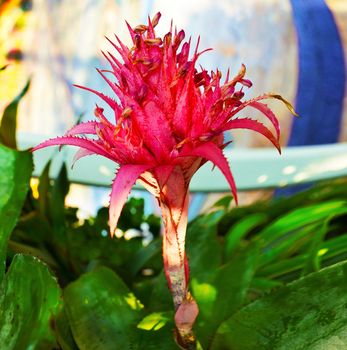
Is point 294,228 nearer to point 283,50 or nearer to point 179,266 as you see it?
point 179,266

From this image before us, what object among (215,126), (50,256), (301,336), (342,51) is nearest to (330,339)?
(301,336)

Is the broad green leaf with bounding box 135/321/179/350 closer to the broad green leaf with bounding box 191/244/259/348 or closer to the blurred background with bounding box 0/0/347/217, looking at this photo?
the broad green leaf with bounding box 191/244/259/348

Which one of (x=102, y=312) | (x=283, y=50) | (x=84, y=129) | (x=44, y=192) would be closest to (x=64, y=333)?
(x=102, y=312)

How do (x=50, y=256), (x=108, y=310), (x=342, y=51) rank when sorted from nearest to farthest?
(x=108, y=310) < (x=50, y=256) < (x=342, y=51)

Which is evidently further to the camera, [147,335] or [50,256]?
[50,256]

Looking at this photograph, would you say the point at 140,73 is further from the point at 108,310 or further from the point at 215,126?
the point at 108,310

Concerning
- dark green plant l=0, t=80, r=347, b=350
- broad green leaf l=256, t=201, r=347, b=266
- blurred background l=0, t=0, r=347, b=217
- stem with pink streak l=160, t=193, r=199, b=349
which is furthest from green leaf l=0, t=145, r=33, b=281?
blurred background l=0, t=0, r=347, b=217
